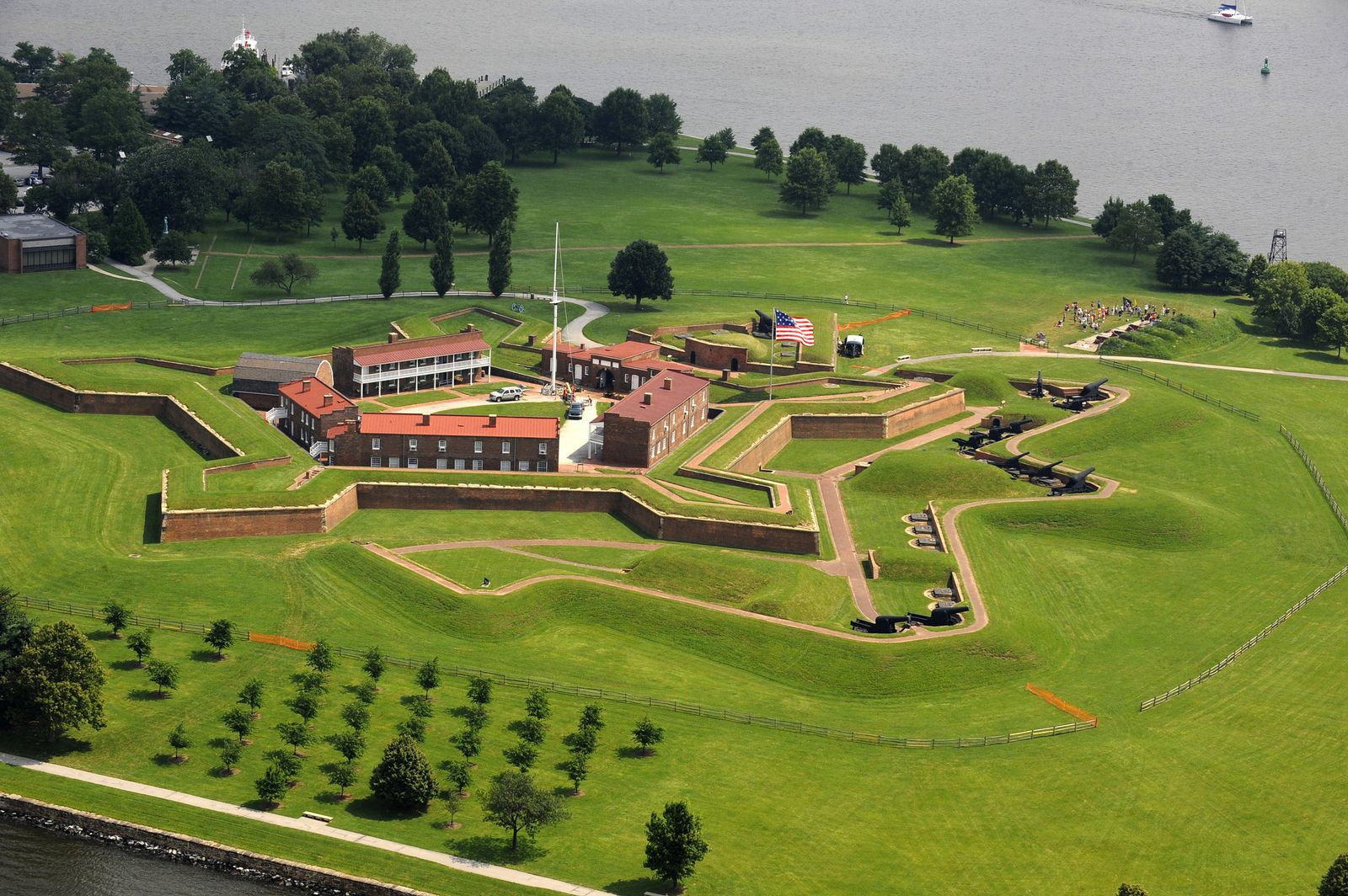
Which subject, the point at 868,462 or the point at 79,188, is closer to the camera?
the point at 868,462

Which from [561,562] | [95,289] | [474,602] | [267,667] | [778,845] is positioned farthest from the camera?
[95,289]

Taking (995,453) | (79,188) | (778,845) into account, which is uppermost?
(79,188)

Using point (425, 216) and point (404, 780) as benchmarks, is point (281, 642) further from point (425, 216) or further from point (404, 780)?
point (425, 216)

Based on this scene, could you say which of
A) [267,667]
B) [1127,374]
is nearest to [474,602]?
[267,667]

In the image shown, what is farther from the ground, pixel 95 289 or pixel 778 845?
pixel 95 289

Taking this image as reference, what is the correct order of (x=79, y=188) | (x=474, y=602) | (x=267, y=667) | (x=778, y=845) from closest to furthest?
(x=778, y=845) < (x=267, y=667) < (x=474, y=602) < (x=79, y=188)

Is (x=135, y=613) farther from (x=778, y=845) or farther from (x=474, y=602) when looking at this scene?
(x=778, y=845)

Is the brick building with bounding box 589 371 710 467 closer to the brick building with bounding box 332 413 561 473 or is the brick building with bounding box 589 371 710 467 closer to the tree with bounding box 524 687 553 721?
the brick building with bounding box 332 413 561 473

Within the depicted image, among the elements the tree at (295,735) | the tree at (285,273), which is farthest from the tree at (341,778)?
the tree at (285,273)
